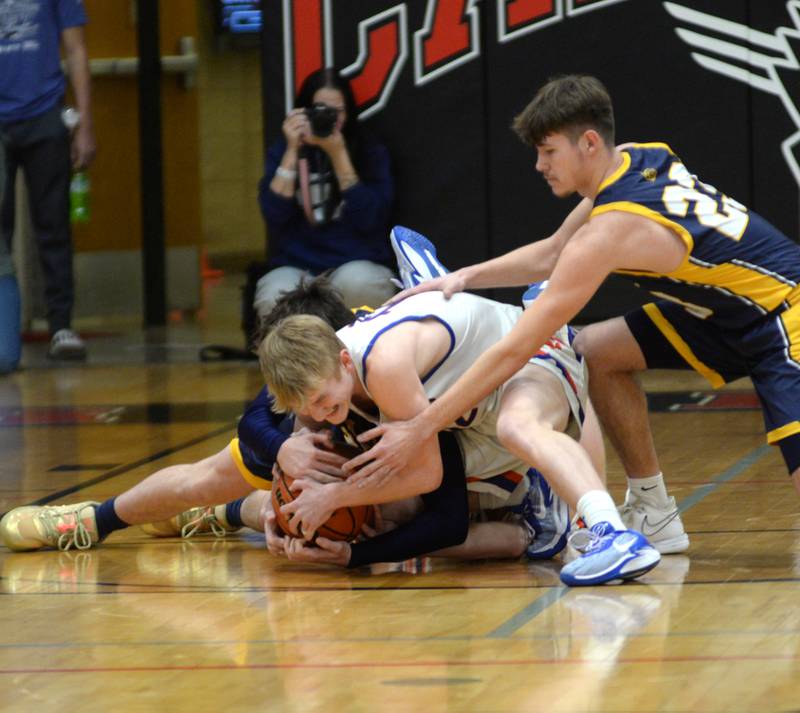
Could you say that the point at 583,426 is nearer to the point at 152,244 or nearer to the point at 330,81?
the point at 330,81

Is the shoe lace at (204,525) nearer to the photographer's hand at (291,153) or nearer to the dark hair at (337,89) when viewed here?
the photographer's hand at (291,153)

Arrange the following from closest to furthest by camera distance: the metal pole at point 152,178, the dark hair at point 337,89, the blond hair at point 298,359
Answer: the blond hair at point 298,359, the dark hair at point 337,89, the metal pole at point 152,178

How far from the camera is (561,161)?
399 centimetres

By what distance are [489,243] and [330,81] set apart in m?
1.13

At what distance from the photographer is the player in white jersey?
3.75 m

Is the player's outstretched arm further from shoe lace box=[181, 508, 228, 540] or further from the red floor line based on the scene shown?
the red floor line

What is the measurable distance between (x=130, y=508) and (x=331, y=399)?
3.14 ft

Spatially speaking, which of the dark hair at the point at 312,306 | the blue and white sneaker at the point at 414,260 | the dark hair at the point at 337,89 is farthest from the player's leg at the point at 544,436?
the dark hair at the point at 337,89

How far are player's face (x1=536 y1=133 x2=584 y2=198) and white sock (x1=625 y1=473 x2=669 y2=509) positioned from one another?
2.70 ft

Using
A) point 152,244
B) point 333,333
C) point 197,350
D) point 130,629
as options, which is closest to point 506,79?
point 197,350

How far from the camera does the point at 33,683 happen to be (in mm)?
3186

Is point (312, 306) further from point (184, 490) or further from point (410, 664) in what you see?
point (410, 664)

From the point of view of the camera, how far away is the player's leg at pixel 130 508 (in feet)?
14.2

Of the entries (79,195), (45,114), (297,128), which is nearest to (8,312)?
(45,114)
